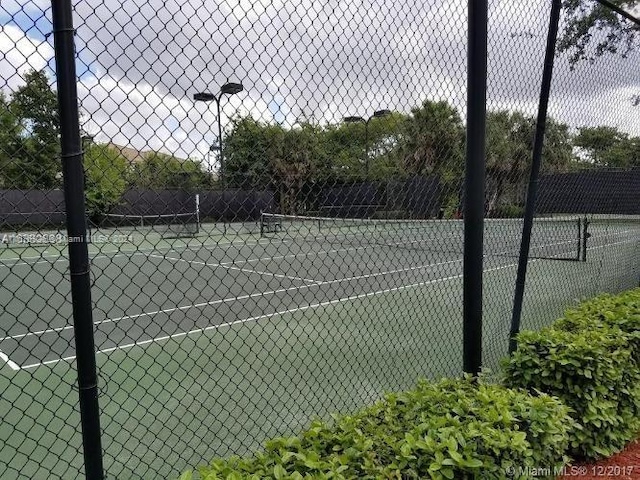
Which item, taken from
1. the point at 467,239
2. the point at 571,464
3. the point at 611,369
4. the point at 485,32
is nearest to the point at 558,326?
the point at 611,369

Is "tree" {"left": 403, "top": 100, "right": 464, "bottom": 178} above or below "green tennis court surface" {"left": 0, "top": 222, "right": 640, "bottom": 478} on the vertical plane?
above

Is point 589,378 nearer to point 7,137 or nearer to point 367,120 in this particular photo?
point 367,120

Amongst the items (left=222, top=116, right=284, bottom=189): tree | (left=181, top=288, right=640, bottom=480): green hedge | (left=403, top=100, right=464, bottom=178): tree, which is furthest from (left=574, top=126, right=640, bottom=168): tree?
Result: (left=222, top=116, right=284, bottom=189): tree

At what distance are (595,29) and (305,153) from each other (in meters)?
2.63

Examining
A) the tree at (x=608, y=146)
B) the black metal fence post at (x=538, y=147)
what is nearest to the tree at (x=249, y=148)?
the black metal fence post at (x=538, y=147)

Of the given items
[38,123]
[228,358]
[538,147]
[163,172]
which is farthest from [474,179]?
[228,358]

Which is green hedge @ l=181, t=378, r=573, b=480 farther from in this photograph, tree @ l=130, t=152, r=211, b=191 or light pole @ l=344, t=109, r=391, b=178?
light pole @ l=344, t=109, r=391, b=178

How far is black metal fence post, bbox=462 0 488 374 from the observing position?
234 centimetres

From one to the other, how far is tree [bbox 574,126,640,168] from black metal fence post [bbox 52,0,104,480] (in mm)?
4787

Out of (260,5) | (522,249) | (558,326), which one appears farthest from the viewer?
(558,326)

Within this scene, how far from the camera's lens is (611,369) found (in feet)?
8.16

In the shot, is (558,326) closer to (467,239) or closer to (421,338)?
(467,239)

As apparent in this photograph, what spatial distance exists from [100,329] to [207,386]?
2.61 metres

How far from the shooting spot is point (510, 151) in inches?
195
